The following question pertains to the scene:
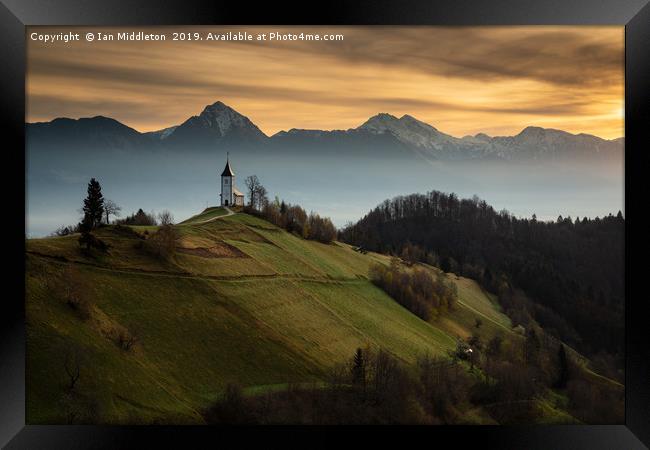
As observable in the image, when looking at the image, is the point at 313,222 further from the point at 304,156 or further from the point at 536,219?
the point at 536,219

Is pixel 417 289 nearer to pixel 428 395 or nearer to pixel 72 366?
pixel 428 395

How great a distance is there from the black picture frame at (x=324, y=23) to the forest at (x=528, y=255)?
2.05 metres

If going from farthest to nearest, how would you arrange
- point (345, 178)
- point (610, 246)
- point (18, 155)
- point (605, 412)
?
point (345, 178) → point (610, 246) → point (605, 412) → point (18, 155)

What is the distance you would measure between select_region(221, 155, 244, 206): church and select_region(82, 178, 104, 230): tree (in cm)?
447

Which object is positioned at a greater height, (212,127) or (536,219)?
(212,127)

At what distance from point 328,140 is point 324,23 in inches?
341

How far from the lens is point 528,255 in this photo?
30.8m

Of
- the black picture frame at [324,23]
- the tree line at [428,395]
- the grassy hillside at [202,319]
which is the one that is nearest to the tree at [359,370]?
the tree line at [428,395]

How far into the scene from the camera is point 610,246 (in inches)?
767

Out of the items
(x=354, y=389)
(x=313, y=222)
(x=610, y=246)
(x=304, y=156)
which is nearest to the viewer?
(x=610, y=246)

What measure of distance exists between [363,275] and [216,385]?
43.4 feet

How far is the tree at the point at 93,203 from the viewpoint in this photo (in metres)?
21.6

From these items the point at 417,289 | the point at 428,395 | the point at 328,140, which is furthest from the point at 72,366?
the point at 417,289

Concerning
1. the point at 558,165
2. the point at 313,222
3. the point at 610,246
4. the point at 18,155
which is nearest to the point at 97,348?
the point at 18,155
